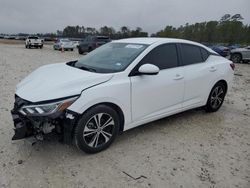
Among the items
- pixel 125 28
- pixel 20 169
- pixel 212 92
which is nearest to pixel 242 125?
pixel 212 92

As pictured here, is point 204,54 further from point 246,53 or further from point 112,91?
point 246,53

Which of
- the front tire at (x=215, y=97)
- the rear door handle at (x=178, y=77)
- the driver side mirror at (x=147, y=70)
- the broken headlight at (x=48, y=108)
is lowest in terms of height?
the front tire at (x=215, y=97)

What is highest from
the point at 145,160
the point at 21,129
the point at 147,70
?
the point at 147,70

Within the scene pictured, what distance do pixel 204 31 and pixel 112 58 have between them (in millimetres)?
64417

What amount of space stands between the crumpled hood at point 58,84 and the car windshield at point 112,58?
0.26 m

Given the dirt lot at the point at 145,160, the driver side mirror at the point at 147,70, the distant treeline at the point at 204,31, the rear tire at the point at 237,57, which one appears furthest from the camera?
the distant treeline at the point at 204,31

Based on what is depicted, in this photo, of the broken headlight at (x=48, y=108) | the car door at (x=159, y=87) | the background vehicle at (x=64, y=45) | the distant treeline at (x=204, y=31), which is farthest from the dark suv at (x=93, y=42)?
the distant treeline at (x=204, y=31)

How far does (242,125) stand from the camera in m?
4.77

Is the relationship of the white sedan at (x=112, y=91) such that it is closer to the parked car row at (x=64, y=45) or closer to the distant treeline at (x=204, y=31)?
the parked car row at (x=64, y=45)

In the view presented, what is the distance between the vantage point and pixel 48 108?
2963 millimetres

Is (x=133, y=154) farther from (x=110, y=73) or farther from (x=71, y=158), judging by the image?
(x=110, y=73)

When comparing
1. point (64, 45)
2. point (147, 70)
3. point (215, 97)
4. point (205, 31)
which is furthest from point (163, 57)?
point (205, 31)

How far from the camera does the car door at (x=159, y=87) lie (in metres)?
3.68

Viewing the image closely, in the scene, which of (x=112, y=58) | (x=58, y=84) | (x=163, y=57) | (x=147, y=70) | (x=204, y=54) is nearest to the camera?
(x=58, y=84)
